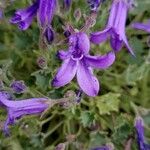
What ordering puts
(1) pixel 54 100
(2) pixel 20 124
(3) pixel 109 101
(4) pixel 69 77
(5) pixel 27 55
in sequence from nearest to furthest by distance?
(4) pixel 69 77 → (1) pixel 54 100 → (2) pixel 20 124 → (3) pixel 109 101 → (5) pixel 27 55

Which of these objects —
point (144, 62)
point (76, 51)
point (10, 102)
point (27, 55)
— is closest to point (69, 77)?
point (76, 51)

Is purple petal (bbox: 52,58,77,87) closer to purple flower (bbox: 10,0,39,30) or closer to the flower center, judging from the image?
→ the flower center

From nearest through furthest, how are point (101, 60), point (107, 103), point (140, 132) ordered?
point (101, 60), point (140, 132), point (107, 103)

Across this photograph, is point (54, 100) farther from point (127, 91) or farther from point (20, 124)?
point (127, 91)

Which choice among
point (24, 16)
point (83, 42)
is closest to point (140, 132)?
point (83, 42)

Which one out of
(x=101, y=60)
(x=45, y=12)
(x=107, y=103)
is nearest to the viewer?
(x=101, y=60)

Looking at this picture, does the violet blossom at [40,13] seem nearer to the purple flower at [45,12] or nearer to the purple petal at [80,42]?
the purple flower at [45,12]

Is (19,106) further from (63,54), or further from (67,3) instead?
(67,3)
